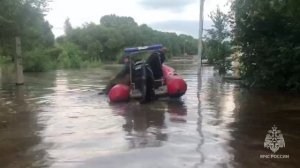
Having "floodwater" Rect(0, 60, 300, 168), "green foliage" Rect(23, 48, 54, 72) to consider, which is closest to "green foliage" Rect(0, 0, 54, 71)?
"floodwater" Rect(0, 60, 300, 168)

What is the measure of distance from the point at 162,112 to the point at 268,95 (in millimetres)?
4958

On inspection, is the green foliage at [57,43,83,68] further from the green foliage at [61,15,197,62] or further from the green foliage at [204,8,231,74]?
the green foliage at [204,8,231,74]

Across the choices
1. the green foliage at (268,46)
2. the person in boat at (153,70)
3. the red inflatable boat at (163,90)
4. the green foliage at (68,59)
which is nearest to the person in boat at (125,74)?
the red inflatable boat at (163,90)

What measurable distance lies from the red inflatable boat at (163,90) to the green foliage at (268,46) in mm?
3192

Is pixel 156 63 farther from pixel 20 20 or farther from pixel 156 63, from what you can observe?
pixel 20 20

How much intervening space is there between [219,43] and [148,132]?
12143 mm

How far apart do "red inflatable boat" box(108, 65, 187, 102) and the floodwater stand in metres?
0.23

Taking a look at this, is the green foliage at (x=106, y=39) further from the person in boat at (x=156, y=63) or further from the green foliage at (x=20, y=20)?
the person in boat at (x=156, y=63)

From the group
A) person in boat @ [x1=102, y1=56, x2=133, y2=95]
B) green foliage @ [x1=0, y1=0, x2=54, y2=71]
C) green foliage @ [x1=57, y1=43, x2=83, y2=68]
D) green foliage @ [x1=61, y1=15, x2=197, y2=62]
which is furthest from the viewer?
green foliage @ [x1=61, y1=15, x2=197, y2=62]

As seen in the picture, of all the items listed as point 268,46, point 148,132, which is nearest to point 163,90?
point 268,46

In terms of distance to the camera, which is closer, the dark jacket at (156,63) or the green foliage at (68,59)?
the dark jacket at (156,63)

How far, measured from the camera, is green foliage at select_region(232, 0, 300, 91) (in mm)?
14867

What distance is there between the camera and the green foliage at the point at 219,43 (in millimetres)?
19234

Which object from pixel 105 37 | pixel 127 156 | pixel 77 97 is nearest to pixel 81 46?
pixel 105 37
